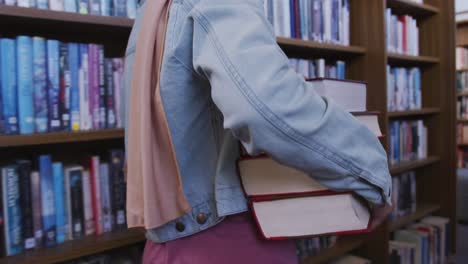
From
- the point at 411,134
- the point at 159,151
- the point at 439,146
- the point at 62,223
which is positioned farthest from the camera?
the point at 439,146

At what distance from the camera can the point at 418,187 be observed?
2258mm

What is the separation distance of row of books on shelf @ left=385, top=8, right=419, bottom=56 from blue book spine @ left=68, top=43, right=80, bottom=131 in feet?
4.78

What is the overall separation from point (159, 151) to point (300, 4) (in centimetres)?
101

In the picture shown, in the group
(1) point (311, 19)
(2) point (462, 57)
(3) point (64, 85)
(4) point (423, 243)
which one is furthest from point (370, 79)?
(2) point (462, 57)

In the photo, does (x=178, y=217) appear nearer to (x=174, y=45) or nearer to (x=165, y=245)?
(x=165, y=245)

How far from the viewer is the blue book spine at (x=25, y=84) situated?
0.83 m

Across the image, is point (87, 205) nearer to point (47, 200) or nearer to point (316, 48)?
point (47, 200)

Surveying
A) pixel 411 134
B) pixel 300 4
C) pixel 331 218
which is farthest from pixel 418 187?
pixel 331 218

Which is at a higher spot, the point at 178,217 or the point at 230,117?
the point at 230,117

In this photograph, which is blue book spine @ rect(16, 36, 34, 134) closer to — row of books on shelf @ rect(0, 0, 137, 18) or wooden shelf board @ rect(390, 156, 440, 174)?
row of books on shelf @ rect(0, 0, 137, 18)

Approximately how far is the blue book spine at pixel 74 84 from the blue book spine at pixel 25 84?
87mm

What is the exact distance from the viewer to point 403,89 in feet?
6.27

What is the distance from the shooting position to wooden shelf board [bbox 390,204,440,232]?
1.85 meters

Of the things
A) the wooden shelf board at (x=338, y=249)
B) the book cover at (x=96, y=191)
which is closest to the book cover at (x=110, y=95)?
the book cover at (x=96, y=191)
